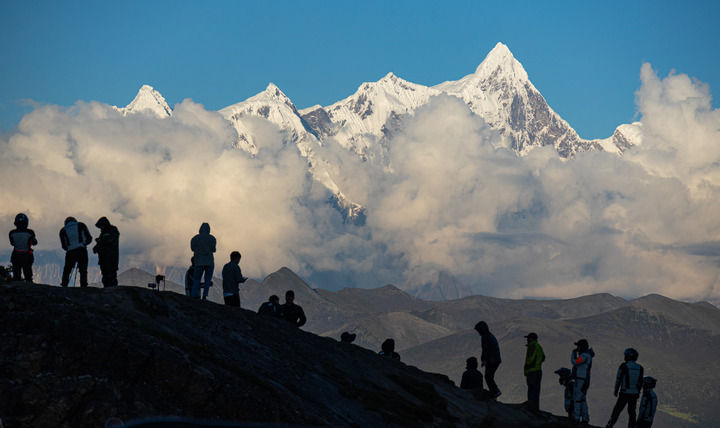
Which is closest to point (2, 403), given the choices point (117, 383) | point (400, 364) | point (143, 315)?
point (117, 383)

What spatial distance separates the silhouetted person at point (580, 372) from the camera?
31.0m

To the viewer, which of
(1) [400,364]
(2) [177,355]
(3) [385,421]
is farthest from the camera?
(1) [400,364]

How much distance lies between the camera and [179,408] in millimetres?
19844

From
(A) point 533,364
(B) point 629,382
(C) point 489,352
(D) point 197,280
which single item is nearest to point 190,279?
(D) point 197,280

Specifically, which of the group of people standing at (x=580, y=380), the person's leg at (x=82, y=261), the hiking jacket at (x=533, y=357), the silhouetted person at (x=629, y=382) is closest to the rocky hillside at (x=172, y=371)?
the hiking jacket at (x=533, y=357)

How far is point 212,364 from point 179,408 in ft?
8.08

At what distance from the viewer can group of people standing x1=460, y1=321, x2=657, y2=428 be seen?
29.3m

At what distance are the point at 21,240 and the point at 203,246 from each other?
6594 mm

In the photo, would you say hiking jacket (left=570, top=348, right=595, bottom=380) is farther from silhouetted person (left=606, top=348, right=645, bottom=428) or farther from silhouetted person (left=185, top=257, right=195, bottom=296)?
silhouetted person (left=185, top=257, right=195, bottom=296)

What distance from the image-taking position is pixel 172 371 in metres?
20.7

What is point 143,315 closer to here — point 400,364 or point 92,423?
point 92,423

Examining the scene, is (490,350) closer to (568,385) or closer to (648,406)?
(568,385)

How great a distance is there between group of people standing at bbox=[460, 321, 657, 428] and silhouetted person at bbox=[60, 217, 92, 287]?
14.5m

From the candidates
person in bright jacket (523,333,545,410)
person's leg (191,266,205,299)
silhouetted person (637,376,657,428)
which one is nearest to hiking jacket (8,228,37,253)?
person's leg (191,266,205,299)
